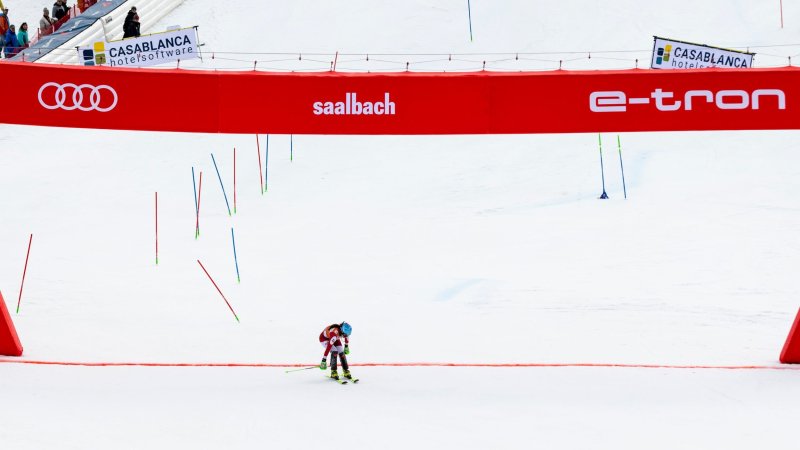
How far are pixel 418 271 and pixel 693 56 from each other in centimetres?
619

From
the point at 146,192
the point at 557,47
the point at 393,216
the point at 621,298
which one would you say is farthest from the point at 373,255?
the point at 557,47

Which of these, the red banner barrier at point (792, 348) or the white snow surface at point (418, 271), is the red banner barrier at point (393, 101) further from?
the red banner barrier at point (792, 348)

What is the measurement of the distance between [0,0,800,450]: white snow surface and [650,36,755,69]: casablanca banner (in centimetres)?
207

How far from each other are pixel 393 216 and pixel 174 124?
9101 mm

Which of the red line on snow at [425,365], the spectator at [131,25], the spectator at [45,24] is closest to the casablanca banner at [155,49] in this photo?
the spectator at [131,25]

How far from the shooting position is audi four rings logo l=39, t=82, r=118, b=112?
12391 mm

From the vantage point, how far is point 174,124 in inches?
490

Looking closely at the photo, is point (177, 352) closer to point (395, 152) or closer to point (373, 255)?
point (373, 255)

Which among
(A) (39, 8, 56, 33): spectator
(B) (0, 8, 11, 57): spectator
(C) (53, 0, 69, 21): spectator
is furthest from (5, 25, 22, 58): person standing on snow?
(C) (53, 0, 69, 21): spectator

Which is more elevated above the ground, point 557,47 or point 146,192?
point 557,47

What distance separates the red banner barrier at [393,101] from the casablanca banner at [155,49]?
1059 centimetres

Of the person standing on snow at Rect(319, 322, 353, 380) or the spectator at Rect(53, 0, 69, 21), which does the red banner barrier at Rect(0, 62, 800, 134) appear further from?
the spectator at Rect(53, 0, 69, 21)

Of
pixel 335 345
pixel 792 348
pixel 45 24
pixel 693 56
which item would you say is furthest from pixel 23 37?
pixel 792 348

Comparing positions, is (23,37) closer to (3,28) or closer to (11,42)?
(11,42)
